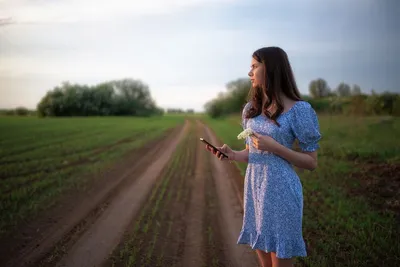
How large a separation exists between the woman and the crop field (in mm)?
2178

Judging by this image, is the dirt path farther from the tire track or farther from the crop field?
the tire track

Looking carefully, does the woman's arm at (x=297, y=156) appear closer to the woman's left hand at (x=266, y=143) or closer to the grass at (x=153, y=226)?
the woman's left hand at (x=266, y=143)

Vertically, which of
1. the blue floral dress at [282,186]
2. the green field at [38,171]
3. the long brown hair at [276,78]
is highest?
the long brown hair at [276,78]

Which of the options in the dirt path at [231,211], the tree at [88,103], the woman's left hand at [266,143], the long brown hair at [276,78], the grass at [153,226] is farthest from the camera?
the tree at [88,103]

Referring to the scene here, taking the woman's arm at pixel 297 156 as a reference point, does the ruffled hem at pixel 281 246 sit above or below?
below

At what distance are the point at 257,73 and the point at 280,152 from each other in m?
0.60

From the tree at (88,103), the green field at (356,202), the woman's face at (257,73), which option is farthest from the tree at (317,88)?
the tree at (88,103)

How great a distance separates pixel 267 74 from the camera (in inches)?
93.1

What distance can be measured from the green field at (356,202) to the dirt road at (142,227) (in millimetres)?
1244

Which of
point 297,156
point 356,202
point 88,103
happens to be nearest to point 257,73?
point 297,156

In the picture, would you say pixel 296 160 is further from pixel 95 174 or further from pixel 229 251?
pixel 95 174

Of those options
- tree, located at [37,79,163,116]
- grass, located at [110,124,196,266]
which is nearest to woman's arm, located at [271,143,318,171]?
grass, located at [110,124,196,266]

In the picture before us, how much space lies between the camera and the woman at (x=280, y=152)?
2.30 meters

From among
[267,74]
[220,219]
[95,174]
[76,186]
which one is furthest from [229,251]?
[95,174]
